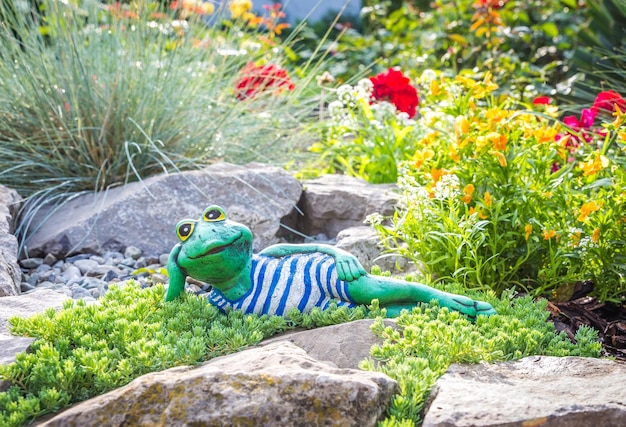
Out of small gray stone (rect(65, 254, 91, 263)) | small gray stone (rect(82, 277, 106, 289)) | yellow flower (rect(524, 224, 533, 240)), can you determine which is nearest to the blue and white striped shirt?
yellow flower (rect(524, 224, 533, 240))

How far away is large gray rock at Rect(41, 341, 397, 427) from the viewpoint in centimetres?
204

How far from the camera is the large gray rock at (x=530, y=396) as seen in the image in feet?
6.54

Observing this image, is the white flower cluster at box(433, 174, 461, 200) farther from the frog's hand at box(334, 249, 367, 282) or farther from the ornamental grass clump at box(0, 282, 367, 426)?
the ornamental grass clump at box(0, 282, 367, 426)

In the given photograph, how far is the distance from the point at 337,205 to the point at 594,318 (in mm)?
1801

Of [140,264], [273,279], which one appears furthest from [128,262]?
[273,279]

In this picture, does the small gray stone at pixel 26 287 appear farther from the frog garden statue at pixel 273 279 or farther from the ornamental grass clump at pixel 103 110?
the frog garden statue at pixel 273 279

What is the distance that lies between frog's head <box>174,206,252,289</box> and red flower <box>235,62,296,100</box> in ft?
8.91

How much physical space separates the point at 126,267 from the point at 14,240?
1.80 feet

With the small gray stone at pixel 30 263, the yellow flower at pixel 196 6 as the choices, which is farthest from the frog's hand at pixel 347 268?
the yellow flower at pixel 196 6

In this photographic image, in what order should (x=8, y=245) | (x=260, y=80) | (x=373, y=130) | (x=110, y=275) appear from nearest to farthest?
(x=8, y=245) → (x=110, y=275) → (x=373, y=130) → (x=260, y=80)

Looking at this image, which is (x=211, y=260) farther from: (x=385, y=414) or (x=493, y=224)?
(x=493, y=224)

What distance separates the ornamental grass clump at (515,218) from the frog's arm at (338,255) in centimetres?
55

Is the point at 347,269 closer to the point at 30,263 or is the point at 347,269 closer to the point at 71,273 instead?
the point at 71,273

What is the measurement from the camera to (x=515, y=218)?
131 inches
